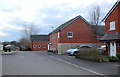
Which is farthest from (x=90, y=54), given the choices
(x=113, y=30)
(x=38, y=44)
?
(x=38, y=44)

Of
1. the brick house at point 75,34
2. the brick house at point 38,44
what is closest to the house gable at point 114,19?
the brick house at point 75,34

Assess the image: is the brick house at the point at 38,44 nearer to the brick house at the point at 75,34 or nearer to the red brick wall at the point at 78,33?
the brick house at the point at 75,34

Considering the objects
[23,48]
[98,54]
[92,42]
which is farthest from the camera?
[23,48]

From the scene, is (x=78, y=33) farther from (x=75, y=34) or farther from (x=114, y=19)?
(x=114, y=19)

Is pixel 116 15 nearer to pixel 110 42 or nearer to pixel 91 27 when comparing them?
pixel 110 42

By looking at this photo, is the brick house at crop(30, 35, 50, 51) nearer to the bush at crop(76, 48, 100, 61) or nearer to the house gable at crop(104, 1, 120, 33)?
the house gable at crop(104, 1, 120, 33)

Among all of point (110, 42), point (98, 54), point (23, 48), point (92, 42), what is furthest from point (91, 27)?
point (23, 48)

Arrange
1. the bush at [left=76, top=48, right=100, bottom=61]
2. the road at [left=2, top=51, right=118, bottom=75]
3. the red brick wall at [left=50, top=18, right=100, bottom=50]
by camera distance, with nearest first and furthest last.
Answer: the road at [left=2, top=51, right=118, bottom=75]
the bush at [left=76, top=48, right=100, bottom=61]
the red brick wall at [left=50, top=18, right=100, bottom=50]

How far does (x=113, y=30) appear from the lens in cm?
2588

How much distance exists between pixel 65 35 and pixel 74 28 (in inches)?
97.6

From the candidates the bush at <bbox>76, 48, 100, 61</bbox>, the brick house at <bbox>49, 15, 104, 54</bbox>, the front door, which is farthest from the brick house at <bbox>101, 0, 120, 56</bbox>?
the brick house at <bbox>49, 15, 104, 54</bbox>

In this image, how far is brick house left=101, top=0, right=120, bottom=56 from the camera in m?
24.2

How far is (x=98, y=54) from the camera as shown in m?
20.7

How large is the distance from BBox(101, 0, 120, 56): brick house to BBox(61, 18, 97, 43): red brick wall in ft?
49.0
